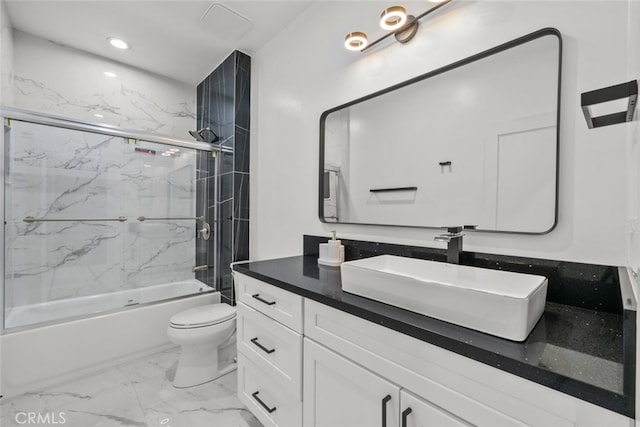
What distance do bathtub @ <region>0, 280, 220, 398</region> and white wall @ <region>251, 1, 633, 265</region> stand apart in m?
0.98

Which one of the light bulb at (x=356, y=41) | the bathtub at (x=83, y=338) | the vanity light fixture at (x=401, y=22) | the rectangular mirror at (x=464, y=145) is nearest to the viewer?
the rectangular mirror at (x=464, y=145)

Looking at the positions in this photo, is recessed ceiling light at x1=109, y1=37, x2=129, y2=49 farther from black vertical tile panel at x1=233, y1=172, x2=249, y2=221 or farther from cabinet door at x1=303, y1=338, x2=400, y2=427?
cabinet door at x1=303, y1=338, x2=400, y2=427

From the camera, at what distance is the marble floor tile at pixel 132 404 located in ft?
4.88

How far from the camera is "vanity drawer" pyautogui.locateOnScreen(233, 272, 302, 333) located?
43.5 inches

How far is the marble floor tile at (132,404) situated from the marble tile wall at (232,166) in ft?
2.57

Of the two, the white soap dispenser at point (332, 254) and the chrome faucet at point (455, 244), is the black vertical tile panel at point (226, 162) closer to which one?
the white soap dispenser at point (332, 254)

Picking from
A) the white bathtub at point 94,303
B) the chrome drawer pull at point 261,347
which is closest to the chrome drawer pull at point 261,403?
the chrome drawer pull at point 261,347

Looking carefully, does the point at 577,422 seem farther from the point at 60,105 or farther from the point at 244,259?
the point at 60,105

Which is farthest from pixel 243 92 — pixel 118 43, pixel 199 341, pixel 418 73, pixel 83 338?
pixel 83 338

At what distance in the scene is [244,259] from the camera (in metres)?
2.38

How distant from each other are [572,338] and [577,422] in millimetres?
220

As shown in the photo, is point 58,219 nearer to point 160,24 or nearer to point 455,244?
point 160,24

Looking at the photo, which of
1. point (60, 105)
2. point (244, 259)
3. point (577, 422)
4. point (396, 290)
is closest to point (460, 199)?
point (396, 290)

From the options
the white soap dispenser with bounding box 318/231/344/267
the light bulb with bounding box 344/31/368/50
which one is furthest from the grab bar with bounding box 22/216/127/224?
the light bulb with bounding box 344/31/368/50
